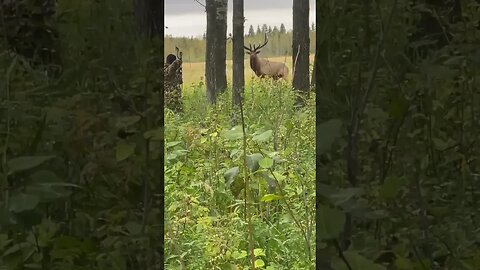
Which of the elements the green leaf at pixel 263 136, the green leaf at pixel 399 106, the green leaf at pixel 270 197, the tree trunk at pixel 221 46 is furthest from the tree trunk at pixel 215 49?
the green leaf at pixel 399 106

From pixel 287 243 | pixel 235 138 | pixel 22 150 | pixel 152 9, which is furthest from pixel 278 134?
pixel 22 150

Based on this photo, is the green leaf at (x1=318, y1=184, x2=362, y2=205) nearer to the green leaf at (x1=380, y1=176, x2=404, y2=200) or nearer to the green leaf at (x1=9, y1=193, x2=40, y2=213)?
the green leaf at (x1=380, y1=176, x2=404, y2=200)

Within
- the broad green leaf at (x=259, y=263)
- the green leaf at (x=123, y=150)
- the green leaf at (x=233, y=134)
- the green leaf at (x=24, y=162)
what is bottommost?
the broad green leaf at (x=259, y=263)

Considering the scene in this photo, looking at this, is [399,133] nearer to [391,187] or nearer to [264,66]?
[391,187]

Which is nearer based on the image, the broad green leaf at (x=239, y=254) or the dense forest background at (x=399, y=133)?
the dense forest background at (x=399, y=133)

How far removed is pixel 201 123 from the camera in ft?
3.80

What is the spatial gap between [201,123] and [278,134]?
15 centimetres

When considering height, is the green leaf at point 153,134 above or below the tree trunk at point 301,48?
below

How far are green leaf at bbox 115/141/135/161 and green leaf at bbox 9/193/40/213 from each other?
16cm

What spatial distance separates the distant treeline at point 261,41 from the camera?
1084 millimetres

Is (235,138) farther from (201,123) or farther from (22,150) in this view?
(22,150)

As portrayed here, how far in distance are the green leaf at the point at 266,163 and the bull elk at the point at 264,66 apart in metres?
0.16

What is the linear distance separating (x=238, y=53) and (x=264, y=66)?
0.19 ft

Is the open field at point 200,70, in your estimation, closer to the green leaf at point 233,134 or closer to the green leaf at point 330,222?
the green leaf at point 233,134
